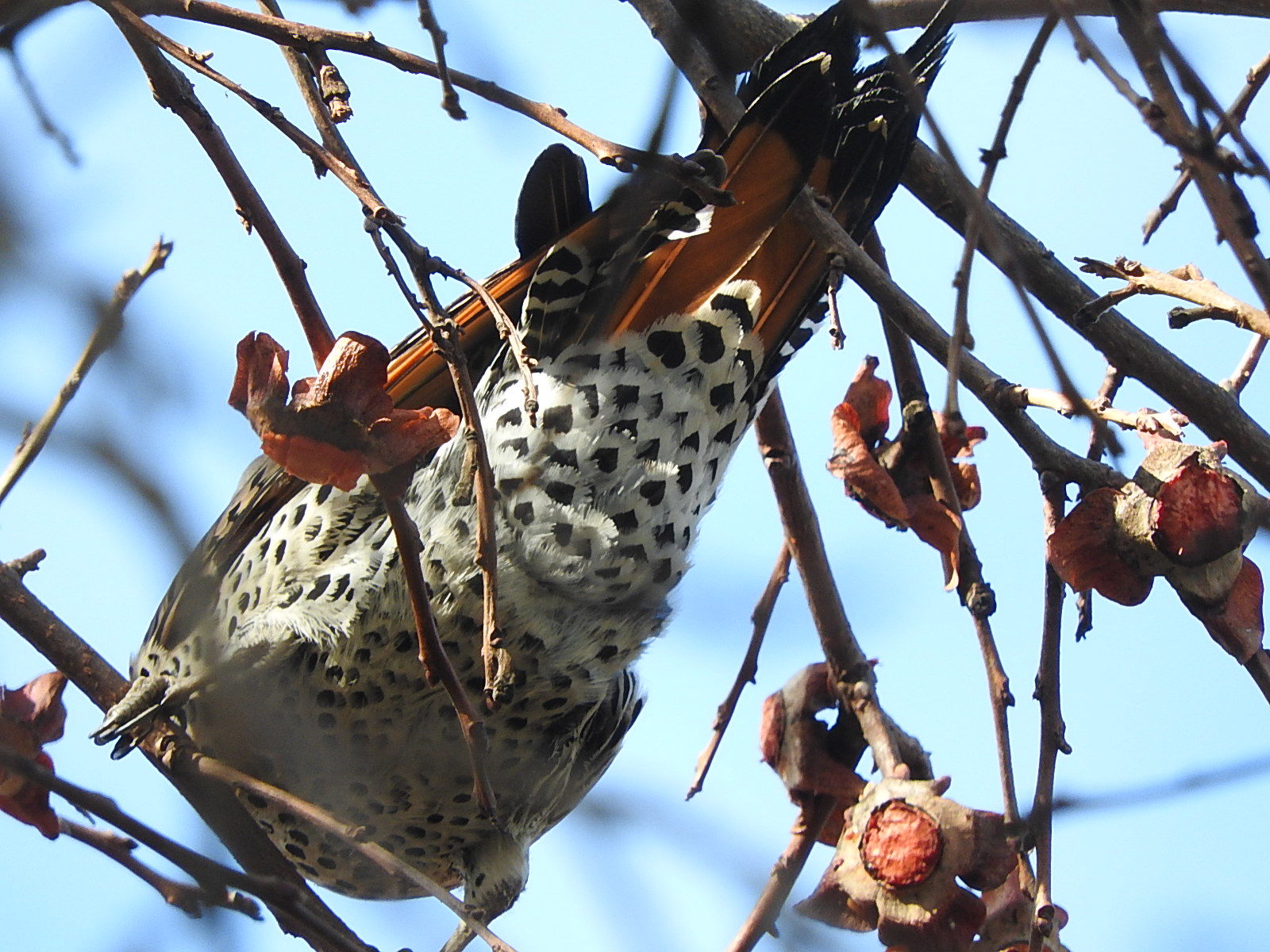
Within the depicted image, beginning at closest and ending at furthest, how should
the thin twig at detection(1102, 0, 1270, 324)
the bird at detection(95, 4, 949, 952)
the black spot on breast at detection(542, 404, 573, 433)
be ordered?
the thin twig at detection(1102, 0, 1270, 324)
the bird at detection(95, 4, 949, 952)
the black spot on breast at detection(542, 404, 573, 433)

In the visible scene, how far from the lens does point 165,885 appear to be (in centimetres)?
167

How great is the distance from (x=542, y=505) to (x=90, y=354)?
104 centimetres

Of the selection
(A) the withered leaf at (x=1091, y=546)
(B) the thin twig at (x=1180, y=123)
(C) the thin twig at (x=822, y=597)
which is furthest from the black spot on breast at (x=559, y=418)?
(B) the thin twig at (x=1180, y=123)

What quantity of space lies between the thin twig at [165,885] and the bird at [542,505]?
424 millimetres

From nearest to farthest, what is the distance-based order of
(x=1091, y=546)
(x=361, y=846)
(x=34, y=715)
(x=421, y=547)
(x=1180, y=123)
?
(x=1180, y=123)
(x=421, y=547)
(x=361, y=846)
(x=1091, y=546)
(x=34, y=715)

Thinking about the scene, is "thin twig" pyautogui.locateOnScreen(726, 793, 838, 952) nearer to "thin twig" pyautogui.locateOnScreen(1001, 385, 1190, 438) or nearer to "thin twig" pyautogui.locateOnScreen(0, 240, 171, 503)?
"thin twig" pyautogui.locateOnScreen(1001, 385, 1190, 438)

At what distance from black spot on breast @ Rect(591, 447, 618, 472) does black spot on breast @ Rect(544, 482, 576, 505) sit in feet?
0.22

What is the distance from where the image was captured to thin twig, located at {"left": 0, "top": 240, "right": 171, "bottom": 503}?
5.00 feet

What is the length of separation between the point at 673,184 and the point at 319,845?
6.19 ft

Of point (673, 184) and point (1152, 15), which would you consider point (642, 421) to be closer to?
point (673, 184)

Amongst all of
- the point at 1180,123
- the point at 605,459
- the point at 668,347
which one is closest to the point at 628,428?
the point at 605,459

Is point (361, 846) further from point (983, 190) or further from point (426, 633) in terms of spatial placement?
point (983, 190)

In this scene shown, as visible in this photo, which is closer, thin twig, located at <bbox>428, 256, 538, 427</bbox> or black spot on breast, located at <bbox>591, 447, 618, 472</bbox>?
thin twig, located at <bbox>428, 256, 538, 427</bbox>

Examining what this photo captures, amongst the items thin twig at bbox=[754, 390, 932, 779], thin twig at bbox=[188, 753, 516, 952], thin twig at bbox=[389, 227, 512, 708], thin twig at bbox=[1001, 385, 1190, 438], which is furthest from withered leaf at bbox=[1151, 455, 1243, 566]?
thin twig at bbox=[188, 753, 516, 952]
